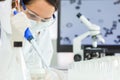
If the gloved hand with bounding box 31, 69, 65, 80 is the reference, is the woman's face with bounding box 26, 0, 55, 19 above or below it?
above

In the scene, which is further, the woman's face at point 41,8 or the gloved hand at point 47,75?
the woman's face at point 41,8

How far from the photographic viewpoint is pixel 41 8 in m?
1.42

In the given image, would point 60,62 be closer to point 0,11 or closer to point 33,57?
point 33,57

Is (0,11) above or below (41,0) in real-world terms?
below

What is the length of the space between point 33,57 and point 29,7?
25cm

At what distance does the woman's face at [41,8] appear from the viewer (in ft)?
4.43

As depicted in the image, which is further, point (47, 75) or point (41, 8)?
point (41, 8)

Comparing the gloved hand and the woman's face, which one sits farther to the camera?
the woman's face

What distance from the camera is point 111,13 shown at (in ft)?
5.62

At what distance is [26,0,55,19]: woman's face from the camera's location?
4.43ft

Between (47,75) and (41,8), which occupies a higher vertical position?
(41,8)

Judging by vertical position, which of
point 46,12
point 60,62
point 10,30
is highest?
point 46,12

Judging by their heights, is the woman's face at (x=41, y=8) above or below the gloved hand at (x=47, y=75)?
above

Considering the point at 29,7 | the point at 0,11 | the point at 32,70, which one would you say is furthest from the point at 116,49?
the point at 0,11
